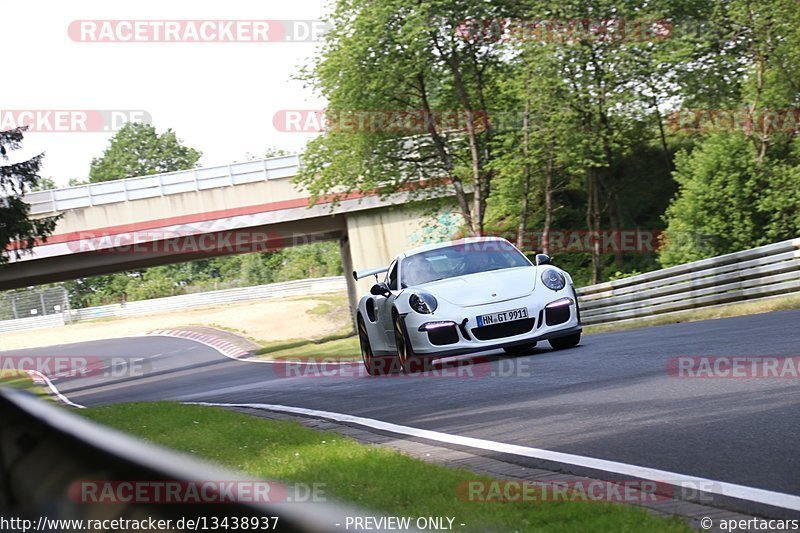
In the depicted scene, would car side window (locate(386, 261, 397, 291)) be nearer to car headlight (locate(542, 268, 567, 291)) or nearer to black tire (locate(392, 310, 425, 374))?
black tire (locate(392, 310, 425, 374))

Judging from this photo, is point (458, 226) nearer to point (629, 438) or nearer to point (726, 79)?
point (726, 79)

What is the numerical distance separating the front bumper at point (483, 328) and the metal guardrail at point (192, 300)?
190 ft

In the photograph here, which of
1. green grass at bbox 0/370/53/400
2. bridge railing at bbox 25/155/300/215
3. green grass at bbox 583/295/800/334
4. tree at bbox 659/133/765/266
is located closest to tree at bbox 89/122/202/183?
green grass at bbox 0/370/53/400

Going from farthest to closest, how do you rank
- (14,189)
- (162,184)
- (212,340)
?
(212,340) → (162,184) → (14,189)

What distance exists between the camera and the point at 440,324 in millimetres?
11773

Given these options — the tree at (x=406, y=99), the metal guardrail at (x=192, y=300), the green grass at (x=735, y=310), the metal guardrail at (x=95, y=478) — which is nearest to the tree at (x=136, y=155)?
the metal guardrail at (x=192, y=300)

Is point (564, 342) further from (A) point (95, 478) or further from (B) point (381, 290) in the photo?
(A) point (95, 478)

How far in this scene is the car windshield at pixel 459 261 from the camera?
12859mm

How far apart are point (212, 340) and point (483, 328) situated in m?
42.0

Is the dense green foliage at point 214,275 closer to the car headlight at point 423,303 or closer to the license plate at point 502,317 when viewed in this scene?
the car headlight at point 423,303

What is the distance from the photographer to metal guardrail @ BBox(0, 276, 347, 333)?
72938mm

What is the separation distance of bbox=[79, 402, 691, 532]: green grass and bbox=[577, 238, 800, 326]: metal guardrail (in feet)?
35.2

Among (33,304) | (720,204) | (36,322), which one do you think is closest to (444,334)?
(720,204)

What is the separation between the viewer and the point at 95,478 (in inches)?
42.2
